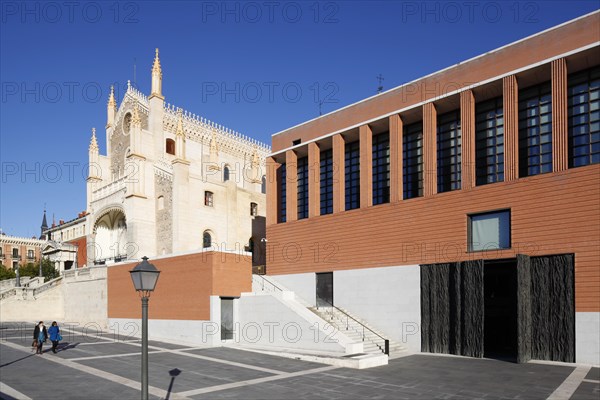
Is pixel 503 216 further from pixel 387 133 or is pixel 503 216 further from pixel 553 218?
pixel 387 133

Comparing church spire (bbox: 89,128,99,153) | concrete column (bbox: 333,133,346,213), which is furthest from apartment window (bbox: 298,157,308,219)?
church spire (bbox: 89,128,99,153)

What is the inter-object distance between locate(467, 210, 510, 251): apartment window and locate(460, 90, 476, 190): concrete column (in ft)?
4.85

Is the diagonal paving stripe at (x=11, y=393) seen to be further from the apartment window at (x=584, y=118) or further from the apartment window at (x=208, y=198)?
the apartment window at (x=208, y=198)

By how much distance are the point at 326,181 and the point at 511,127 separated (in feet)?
35.2

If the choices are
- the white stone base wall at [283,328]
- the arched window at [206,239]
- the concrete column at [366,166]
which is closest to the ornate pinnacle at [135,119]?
the arched window at [206,239]

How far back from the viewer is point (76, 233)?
71.1 meters

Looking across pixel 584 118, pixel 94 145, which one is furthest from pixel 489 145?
pixel 94 145

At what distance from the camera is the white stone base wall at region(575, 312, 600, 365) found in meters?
16.5

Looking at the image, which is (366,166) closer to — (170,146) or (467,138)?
(467,138)

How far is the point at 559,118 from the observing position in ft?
59.2

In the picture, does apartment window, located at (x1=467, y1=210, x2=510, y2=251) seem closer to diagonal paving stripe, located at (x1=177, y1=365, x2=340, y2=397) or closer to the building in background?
diagonal paving stripe, located at (x1=177, y1=365, x2=340, y2=397)

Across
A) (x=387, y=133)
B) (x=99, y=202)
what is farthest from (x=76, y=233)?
(x=387, y=133)

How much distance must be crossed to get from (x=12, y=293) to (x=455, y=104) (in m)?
37.1

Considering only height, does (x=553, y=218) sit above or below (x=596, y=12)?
below
